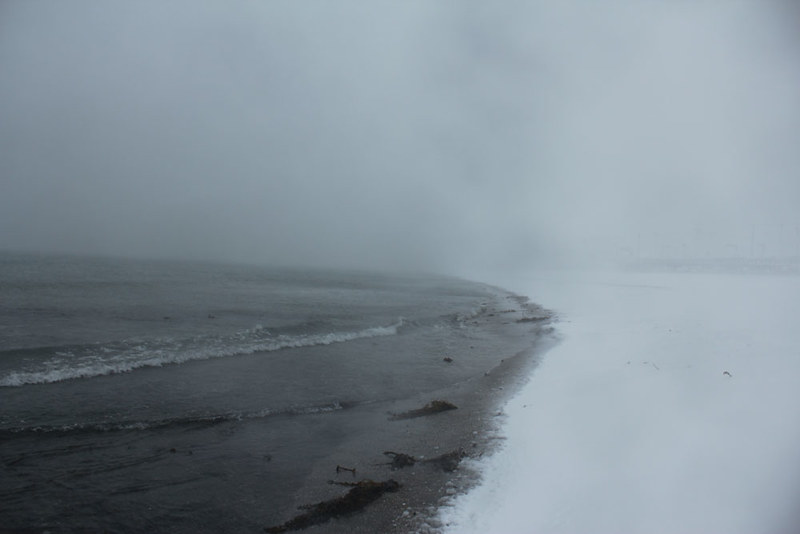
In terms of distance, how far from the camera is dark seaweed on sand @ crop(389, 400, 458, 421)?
1093cm

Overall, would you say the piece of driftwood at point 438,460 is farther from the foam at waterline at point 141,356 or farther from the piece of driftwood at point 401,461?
the foam at waterline at point 141,356

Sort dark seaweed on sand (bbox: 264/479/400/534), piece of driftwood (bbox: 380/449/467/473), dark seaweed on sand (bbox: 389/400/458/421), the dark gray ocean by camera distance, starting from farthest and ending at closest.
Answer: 1. dark seaweed on sand (bbox: 389/400/458/421)
2. piece of driftwood (bbox: 380/449/467/473)
3. the dark gray ocean
4. dark seaweed on sand (bbox: 264/479/400/534)

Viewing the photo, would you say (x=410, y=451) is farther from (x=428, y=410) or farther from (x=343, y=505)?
(x=428, y=410)

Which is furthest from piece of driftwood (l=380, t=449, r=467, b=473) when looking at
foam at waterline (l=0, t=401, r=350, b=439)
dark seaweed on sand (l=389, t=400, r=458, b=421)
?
foam at waterline (l=0, t=401, r=350, b=439)

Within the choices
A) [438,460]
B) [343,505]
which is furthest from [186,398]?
[438,460]

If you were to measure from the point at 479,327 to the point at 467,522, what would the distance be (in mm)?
20921

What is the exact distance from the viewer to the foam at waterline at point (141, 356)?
43.1 feet

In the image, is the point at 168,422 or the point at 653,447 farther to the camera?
the point at 168,422

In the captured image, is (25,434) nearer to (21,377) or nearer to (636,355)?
(21,377)

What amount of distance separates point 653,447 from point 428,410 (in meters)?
5.35

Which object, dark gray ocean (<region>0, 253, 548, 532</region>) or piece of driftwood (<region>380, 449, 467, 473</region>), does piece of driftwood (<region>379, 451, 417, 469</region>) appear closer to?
piece of driftwood (<region>380, 449, 467, 473</region>)

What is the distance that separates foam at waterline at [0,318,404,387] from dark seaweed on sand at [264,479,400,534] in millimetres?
10851

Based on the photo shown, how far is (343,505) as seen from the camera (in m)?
6.49

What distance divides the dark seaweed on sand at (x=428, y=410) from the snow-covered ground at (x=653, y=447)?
1589mm
